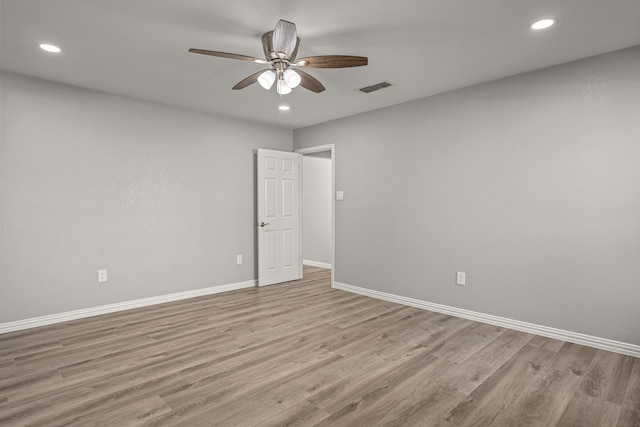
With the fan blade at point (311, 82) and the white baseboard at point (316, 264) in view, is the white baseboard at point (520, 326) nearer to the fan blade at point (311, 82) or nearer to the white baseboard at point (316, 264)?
the white baseboard at point (316, 264)

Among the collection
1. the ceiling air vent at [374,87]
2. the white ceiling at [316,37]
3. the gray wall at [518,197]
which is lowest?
the gray wall at [518,197]

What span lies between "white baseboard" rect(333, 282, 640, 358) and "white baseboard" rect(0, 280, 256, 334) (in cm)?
206

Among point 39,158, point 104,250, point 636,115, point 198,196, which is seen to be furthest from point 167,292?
point 636,115

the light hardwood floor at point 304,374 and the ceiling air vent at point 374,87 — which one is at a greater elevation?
the ceiling air vent at point 374,87

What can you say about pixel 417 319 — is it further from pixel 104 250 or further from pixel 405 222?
pixel 104 250

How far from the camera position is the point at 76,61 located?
9.64 feet

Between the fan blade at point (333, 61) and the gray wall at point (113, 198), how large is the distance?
259 centimetres

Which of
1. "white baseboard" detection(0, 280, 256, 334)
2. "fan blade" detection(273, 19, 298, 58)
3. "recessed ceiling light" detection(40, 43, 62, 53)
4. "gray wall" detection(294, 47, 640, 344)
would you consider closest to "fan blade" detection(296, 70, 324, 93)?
"fan blade" detection(273, 19, 298, 58)

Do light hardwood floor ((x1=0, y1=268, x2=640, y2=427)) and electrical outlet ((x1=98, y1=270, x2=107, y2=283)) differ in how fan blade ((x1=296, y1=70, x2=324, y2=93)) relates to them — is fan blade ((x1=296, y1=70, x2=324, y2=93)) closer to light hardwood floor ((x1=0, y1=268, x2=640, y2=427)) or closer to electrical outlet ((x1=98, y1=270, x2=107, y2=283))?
light hardwood floor ((x1=0, y1=268, x2=640, y2=427))

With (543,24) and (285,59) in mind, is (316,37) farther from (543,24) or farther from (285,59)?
(543,24)

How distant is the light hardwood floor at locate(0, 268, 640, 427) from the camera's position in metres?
1.94

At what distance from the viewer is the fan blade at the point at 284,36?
79.0 inches

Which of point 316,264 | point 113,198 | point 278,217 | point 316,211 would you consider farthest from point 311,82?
point 316,264

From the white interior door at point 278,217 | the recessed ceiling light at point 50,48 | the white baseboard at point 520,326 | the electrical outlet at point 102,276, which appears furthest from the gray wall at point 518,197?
the recessed ceiling light at point 50,48
